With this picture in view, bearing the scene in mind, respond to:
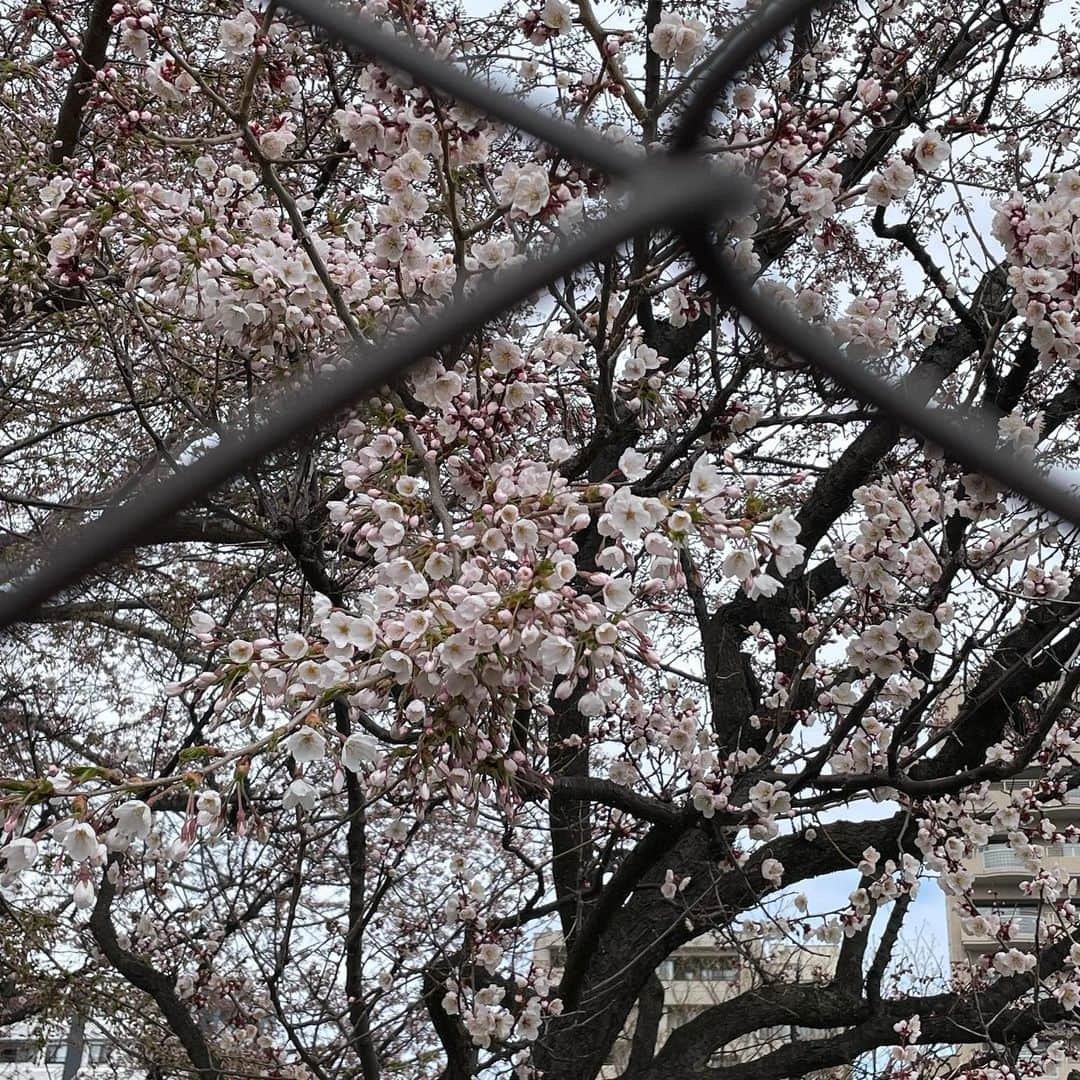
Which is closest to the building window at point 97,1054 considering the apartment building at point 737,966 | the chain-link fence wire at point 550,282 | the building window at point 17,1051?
the building window at point 17,1051

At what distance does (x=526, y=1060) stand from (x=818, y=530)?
7.81ft

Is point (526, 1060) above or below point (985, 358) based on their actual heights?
below

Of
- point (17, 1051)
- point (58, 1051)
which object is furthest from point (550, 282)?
point (58, 1051)

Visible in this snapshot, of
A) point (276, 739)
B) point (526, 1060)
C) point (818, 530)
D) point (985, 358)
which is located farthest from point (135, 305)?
point (526, 1060)

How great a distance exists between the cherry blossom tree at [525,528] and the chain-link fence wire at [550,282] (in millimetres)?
79

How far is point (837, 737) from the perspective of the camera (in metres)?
3.21

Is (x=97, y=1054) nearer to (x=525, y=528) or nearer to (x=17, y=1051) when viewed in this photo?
(x=17, y=1051)

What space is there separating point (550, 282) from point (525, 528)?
170 centimetres

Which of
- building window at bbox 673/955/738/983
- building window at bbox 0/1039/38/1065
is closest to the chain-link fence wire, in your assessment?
building window at bbox 0/1039/38/1065

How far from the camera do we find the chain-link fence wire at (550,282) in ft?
1.15

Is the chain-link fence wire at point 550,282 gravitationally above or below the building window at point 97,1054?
below

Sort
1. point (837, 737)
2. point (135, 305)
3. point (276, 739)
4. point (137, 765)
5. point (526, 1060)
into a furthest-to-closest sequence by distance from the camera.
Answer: point (137, 765), point (526, 1060), point (837, 737), point (135, 305), point (276, 739)

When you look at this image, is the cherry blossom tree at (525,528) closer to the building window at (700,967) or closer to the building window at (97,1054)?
the building window at (97,1054)

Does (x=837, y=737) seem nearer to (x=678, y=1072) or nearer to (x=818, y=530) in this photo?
(x=818, y=530)
